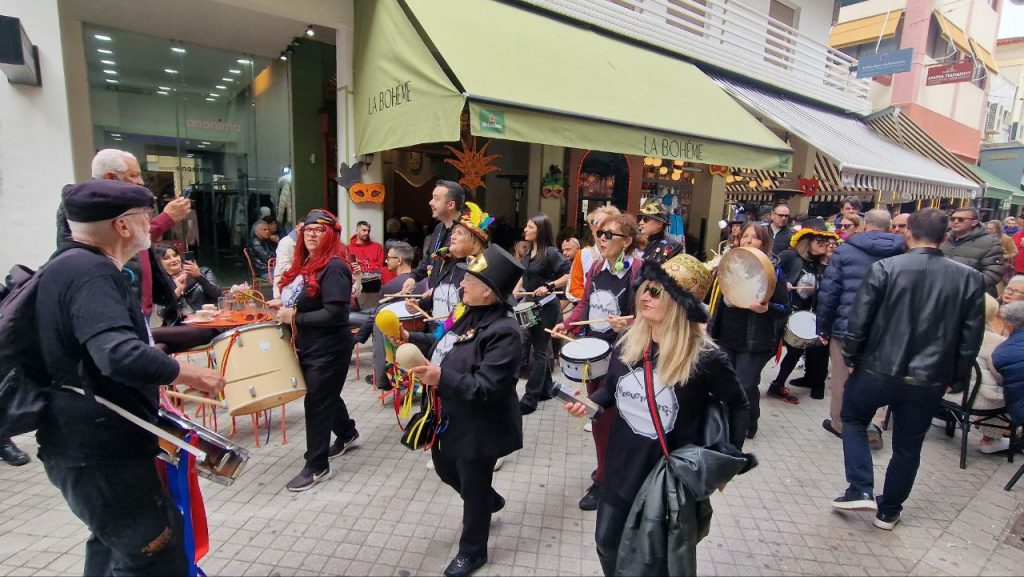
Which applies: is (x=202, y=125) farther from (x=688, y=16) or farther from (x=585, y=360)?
(x=688, y=16)

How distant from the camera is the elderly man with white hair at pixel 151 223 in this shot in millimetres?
2824

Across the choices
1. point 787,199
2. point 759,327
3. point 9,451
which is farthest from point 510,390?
point 787,199

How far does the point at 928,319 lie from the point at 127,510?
14.1 ft

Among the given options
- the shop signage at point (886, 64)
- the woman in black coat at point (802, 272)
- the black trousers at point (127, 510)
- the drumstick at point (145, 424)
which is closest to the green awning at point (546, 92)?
the woman in black coat at point (802, 272)

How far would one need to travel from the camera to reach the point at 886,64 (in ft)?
42.6

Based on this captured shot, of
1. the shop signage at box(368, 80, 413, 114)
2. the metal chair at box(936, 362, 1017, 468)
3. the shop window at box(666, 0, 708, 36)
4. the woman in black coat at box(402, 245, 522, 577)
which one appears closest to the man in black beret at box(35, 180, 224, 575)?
the woman in black coat at box(402, 245, 522, 577)

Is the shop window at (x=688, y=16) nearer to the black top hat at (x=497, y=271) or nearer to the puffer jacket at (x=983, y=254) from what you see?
the puffer jacket at (x=983, y=254)

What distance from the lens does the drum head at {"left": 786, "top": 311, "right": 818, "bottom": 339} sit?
4992 millimetres

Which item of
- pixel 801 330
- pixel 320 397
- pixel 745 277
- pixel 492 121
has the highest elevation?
pixel 492 121

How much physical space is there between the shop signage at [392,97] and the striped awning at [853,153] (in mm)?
6961

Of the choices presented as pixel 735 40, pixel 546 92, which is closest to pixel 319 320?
pixel 546 92

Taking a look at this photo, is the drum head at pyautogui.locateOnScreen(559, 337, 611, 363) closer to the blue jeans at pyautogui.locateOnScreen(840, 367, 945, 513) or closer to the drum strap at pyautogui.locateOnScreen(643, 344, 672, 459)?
the drum strap at pyautogui.locateOnScreen(643, 344, 672, 459)

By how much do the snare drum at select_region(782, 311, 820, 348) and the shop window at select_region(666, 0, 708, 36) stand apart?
7519 millimetres

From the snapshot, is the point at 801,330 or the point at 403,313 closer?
the point at 403,313
